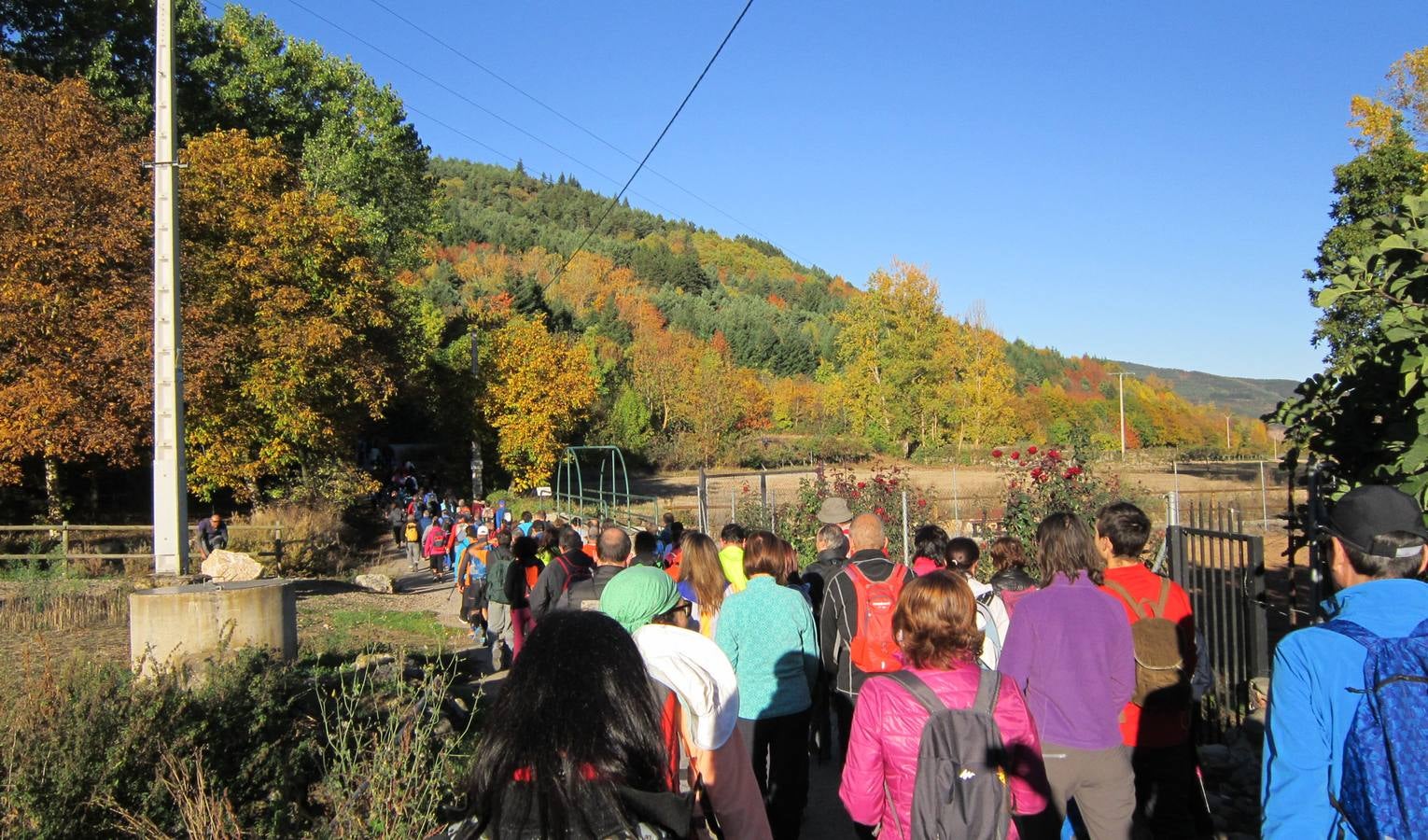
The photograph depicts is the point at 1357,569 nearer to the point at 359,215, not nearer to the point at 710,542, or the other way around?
the point at 710,542

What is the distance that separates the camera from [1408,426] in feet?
15.6

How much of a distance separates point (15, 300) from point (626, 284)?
98644mm

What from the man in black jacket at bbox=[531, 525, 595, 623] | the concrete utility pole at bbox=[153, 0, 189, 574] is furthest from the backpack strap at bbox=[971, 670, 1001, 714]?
the concrete utility pole at bbox=[153, 0, 189, 574]

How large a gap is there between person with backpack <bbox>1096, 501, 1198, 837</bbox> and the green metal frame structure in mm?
17237

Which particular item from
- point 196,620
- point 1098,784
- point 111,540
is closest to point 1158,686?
point 1098,784

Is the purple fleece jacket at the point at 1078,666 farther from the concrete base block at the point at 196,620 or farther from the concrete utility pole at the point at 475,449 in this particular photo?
the concrete utility pole at the point at 475,449

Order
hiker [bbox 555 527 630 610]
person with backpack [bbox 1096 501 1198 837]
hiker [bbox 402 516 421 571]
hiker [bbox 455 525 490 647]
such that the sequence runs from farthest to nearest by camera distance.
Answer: hiker [bbox 402 516 421 571], hiker [bbox 455 525 490 647], hiker [bbox 555 527 630 610], person with backpack [bbox 1096 501 1198 837]

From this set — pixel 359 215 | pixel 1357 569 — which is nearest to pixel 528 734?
pixel 1357 569

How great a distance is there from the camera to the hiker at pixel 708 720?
3168 millimetres

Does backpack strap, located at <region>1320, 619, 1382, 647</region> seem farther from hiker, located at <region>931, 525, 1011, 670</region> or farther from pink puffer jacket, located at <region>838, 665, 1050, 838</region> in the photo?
hiker, located at <region>931, 525, 1011, 670</region>

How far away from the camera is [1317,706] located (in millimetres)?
2305

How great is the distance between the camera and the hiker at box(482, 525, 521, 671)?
34.3 ft

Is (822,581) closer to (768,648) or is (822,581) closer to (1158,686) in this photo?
(768,648)

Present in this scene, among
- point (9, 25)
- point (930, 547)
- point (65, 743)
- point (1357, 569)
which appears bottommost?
point (65, 743)
